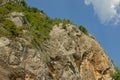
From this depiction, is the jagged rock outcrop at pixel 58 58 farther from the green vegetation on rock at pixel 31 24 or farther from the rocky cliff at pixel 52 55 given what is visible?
the green vegetation on rock at pixel 31 24

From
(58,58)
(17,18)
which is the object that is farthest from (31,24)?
(58,58)

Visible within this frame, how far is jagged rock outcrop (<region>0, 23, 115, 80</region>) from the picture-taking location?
116ft

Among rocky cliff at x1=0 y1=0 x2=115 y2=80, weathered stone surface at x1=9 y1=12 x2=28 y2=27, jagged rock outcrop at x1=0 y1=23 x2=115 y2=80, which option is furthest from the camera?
weathered stone surface at x1=9 y1=12 x2=28 y2=27

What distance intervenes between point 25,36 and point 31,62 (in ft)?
10.5

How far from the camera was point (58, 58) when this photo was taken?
42500 millimetres

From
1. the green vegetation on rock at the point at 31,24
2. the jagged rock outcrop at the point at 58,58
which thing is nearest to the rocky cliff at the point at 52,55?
the jagged rock outcrop at the point at 58,58

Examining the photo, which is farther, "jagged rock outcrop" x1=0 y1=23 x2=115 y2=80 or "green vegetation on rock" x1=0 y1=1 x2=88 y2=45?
"green vegetation on rock" x1=0 y1=1 x2=88 y2=45

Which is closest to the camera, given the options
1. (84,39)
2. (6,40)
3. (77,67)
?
(6,40)

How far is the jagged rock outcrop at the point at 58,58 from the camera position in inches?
1398

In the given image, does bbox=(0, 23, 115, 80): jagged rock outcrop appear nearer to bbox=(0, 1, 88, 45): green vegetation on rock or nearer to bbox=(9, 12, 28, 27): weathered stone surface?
bbox=(0, 1, 88, 45): green vegetation on rock

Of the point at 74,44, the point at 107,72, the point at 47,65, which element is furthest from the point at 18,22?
the point at 107,72

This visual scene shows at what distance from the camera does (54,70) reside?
1618 inches

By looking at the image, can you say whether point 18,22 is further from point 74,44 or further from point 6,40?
point 74,44

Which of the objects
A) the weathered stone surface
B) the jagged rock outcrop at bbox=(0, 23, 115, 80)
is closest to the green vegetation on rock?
the weathered stone surface
